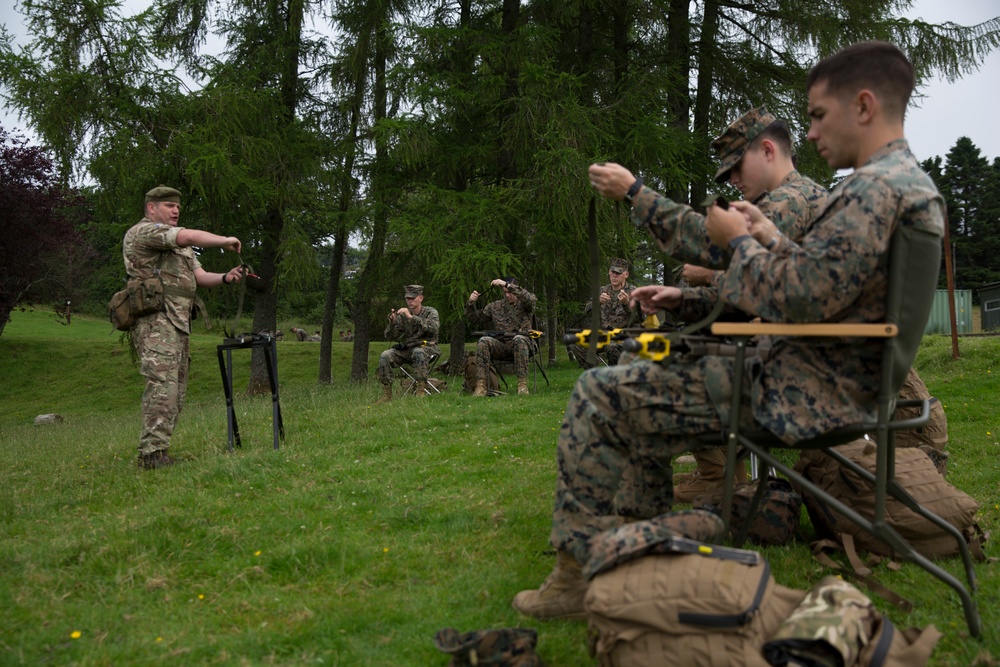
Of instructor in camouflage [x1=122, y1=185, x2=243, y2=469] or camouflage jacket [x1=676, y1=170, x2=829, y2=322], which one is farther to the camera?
instructor in camouflage [x1=122, y1=185, x2=243, y2=469]

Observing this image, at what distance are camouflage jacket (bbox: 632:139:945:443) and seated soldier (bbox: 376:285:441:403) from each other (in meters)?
9.34

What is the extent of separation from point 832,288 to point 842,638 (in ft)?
3.81

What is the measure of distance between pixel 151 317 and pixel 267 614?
449cm

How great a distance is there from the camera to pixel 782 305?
9.32 feet

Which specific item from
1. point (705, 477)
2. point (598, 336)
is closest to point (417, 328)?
point (705, 477)

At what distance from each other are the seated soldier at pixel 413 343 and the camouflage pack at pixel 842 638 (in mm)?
9638

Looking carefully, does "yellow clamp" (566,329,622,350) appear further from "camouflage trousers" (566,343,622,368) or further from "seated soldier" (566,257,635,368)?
"seated soldier" (566,257,635,368)

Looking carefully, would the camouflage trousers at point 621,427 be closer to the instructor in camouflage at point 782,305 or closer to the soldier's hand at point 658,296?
the instructor in camouflage at point 782,305

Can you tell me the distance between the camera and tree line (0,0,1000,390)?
50.1 ft

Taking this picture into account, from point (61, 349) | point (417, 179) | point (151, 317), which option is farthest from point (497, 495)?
point (61, 349)

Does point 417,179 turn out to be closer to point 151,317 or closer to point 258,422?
point 258,422

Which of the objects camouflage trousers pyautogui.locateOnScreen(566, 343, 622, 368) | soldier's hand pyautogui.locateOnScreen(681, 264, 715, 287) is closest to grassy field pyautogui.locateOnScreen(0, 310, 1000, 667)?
soldier's hand pyautogui.locateOnScreen(681, 264, 715, 287)

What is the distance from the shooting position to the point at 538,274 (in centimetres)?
1653

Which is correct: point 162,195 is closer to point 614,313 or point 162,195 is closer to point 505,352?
point 505,352
